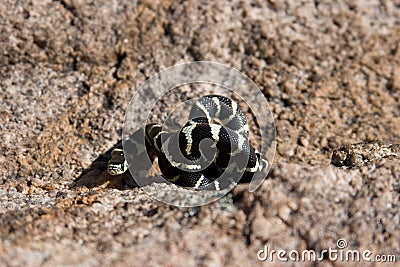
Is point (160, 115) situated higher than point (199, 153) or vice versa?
point (160, 115)

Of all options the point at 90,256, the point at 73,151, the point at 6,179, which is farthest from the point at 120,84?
the point at 90,256

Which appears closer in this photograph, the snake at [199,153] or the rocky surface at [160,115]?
the rocky surface at [160,115]

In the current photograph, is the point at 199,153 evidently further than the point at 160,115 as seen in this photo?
No

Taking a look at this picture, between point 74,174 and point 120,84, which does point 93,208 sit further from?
point 120,84

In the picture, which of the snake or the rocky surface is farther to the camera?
the snake
